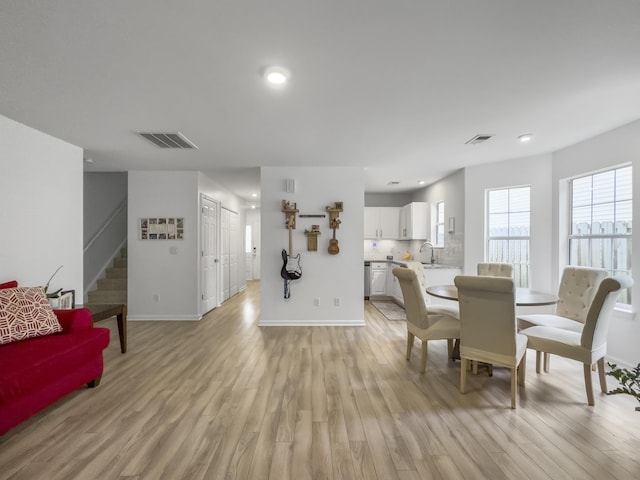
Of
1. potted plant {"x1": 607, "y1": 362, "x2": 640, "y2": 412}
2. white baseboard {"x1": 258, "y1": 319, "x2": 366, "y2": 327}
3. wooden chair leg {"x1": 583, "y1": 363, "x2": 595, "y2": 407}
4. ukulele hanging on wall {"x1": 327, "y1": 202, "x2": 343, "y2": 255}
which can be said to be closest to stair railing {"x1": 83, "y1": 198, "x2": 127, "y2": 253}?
white baseboard {"x1": 258, "y1": 319, "x2": 366, "y2": 327}

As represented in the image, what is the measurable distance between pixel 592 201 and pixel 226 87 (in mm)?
4331

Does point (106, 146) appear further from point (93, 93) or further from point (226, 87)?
point (226, 87)

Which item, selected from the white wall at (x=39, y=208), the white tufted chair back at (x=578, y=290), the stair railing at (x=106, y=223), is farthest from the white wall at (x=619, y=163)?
the stair railing at (x=106, y=223)

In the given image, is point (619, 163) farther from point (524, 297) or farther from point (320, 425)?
point (320, 425)

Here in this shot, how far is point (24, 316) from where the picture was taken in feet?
8.05

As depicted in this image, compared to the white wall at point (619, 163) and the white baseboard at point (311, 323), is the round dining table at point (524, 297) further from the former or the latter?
the white baseboard at point (311, 323)

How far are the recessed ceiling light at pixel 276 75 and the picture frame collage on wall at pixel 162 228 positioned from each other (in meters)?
3.58

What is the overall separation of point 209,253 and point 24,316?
325 centimetres

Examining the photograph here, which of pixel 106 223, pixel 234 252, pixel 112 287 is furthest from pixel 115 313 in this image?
pixel 234 252

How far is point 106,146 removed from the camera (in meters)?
3.78

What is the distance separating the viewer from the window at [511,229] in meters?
4.48

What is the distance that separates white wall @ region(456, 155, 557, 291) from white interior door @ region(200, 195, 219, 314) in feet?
14.5

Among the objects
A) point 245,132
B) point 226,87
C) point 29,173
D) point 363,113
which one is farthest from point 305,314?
point 29,173

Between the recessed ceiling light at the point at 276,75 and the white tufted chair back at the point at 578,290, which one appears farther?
the white tufted chair back at the point at 578,290
